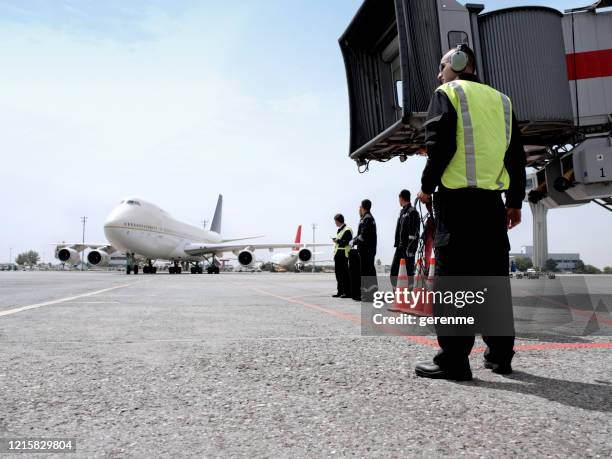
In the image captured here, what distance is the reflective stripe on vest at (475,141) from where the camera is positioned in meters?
2.62

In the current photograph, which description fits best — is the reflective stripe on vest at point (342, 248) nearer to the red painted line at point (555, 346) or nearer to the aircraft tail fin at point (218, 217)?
the red painted line at point (555, 346)

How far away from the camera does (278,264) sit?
62906 millimetres

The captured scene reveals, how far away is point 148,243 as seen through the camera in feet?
96.7

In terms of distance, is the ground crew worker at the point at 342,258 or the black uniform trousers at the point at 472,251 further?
the ground crew worker at the point at 342,258

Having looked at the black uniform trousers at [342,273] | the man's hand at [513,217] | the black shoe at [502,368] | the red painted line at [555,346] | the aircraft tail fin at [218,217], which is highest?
the aircraft tail fin at [218,217]

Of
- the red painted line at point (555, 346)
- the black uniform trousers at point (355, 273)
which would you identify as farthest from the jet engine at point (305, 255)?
the red painted line at point (555, 346)

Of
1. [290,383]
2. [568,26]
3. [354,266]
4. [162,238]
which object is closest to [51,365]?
[290,383]

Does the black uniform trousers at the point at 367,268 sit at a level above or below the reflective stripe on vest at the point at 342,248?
below

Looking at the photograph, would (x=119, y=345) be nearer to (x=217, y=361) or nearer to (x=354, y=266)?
(x=217, y=361)

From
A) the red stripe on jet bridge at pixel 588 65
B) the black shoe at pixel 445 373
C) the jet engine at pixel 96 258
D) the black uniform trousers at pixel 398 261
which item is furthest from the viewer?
the jet engine at pixel 96 258

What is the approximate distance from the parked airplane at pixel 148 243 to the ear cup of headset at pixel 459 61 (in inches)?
1052

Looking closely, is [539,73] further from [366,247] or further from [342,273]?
[342,273]

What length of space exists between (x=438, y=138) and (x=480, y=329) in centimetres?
106

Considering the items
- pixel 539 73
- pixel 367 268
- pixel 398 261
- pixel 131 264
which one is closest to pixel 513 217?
pixel 398 261
